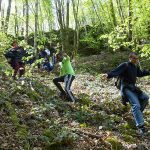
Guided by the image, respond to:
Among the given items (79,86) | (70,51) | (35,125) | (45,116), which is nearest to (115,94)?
(79,86)

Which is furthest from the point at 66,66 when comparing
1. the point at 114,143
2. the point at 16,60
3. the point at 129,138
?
the point at 114,143

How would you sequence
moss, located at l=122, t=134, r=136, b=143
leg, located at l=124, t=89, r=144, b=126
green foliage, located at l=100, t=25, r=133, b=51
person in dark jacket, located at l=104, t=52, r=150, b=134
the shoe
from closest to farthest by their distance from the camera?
1. moss, located at l=122, t=134, r=136, b=143
2. leg, located at l=124, t=89, r=144, b=126
3. person in dark jacket, located at l=104, t=52, r=150, b=134
4. the shoe
5. green foliage, located at l=100, t=25, r=133, b=51

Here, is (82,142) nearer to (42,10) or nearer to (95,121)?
(95,121)

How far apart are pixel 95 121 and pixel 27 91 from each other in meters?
Result: 2.59

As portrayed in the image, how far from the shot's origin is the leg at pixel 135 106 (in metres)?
8.78

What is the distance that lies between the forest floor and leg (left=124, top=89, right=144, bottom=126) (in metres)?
0.37

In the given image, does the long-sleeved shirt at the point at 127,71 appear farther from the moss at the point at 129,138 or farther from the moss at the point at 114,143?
the moss at the point at 114,143

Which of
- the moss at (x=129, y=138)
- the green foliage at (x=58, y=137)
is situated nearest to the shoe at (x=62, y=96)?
the moss at (x=129, y=138)

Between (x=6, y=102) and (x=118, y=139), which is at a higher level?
(x=6, y=102)

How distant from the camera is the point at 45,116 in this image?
8.74 m

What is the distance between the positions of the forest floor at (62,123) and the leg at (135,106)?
1.21ft

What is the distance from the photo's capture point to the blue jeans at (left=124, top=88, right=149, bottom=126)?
880 cm

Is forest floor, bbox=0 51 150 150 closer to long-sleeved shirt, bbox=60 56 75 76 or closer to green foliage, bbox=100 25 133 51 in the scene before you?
long-sleeved shirt, bbox=60 56 75 76

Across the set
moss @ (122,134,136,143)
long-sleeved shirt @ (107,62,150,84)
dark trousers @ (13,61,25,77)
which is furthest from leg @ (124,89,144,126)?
dark trousers @ (13,61,25,77)
